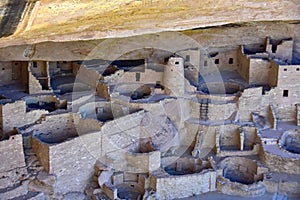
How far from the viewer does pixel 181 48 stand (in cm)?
1350

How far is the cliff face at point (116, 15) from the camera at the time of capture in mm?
6891

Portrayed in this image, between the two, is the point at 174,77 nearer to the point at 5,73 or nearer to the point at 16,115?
the point at 16,115

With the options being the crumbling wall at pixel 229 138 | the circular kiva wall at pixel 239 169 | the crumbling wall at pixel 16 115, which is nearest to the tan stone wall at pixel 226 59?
the crumbling wall at pixel 229 138

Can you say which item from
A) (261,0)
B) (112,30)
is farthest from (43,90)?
(261,0)

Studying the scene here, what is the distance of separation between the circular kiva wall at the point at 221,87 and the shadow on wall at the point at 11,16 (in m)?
6.83

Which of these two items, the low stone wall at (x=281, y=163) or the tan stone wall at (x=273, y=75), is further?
the tan stone wall at (x=273, y=75)

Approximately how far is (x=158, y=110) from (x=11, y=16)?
5694mm

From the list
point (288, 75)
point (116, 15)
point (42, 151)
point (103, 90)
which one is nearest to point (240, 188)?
point (288, 75)

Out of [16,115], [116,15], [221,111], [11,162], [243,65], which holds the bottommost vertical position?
[11,162]

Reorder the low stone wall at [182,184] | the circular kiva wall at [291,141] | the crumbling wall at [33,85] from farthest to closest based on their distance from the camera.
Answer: the circular kiva wall at [291,141] < the crumbling wall at [33,85] < the low stone wall at [182,184]

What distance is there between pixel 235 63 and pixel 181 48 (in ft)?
5.30

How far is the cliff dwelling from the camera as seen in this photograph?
33.3 feet

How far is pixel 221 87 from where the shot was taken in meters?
13.3

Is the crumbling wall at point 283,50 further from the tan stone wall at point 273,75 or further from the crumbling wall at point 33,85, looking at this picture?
the crumbling wall at point 33,85
